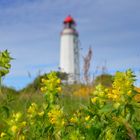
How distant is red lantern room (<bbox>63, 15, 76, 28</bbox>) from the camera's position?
170ft

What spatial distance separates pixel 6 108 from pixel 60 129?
391mm

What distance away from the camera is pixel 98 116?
105 inches

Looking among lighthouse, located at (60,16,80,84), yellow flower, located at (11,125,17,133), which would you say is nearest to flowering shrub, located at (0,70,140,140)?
yellow flower, located at (11,125,17,133)

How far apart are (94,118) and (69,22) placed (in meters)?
50.2

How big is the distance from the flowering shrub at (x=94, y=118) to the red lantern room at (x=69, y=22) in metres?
49.0

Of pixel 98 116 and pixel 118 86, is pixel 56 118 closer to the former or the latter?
pixel 98 116

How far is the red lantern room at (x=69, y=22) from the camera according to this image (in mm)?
51781

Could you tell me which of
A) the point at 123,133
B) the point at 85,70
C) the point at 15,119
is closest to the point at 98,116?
the point at 123,133

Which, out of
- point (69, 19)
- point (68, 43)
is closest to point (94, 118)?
point (69, 19)

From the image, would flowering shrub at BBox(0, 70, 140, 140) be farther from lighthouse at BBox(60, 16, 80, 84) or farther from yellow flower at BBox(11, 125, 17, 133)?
lighthouse at BBox(60, 16, 80, 84)

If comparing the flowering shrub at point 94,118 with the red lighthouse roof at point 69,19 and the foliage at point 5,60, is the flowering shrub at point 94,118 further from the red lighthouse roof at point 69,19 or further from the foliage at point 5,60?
the red lighthouse roof at point 69,19

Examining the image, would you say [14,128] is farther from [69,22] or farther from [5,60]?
[69,22]

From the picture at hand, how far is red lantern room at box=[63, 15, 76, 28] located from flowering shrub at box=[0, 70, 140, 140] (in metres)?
49.0

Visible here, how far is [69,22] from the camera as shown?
52.6 meters
